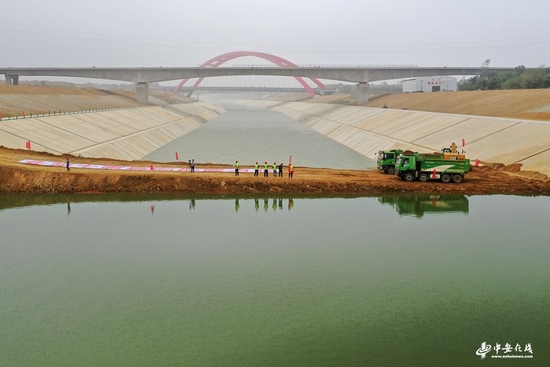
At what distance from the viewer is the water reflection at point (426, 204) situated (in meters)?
30.3

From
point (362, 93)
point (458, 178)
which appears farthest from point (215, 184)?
point (362, 93)

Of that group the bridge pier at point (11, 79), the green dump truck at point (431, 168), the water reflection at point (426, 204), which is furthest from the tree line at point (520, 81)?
the bridge pier at point (11, 79)

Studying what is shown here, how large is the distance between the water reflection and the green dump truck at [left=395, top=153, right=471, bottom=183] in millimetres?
2764

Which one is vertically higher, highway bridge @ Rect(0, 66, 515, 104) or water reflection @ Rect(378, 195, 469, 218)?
highway bridge @ Rect(0, 66, 515, 104)

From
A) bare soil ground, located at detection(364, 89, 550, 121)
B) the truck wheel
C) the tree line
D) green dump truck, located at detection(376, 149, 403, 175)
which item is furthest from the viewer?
the tree line

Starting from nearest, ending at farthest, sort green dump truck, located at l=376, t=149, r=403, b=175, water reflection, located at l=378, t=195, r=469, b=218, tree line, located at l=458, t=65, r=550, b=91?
1. water reflection, located at l=378, t=195, r=469, b=218
2. green dump truck, located at l=376, t=149, r=403, b=175
3. tree line, located at l=458, t=65, r=550, b=91

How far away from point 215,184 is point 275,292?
1886cm

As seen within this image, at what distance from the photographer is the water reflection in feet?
99.4

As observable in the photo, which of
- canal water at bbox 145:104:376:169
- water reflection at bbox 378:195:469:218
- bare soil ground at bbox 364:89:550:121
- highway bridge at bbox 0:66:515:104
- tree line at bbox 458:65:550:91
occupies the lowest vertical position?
water reflection at bbox 378:195:469:218

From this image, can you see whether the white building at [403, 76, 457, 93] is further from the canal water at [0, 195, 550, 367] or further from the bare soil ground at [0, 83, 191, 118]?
the canal water at [0, 195, 550, 367]

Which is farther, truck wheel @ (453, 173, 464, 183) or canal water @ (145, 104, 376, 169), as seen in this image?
canal water @ (145, 104, 376, 169)

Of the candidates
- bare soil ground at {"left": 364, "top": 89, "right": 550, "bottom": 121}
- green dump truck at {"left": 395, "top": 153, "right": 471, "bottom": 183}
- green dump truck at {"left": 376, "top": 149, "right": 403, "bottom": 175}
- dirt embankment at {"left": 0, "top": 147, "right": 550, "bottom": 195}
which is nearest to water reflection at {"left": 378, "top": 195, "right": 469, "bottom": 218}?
dirt embankment at {"left": 0, "top": 147, "right": 550, "bottom": 195}

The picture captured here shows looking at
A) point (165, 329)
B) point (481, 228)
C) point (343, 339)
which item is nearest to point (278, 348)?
point (343, 339)

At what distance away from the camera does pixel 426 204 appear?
3228 cm
